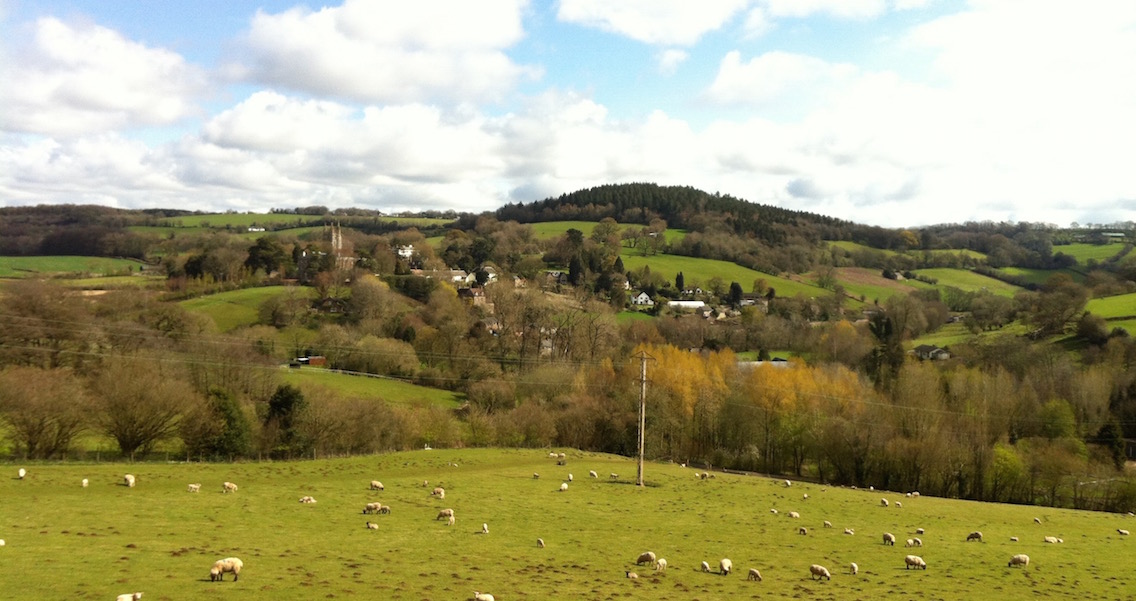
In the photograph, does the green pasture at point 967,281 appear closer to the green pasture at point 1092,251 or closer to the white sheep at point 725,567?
the green pasture at point 1092,251

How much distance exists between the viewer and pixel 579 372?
81.6 metres

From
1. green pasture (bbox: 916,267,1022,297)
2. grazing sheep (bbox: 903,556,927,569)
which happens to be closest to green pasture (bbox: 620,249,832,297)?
green pasture (bbox: 916,267,1022,297)

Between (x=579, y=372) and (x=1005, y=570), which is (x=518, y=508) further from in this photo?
(x=579, y=372)

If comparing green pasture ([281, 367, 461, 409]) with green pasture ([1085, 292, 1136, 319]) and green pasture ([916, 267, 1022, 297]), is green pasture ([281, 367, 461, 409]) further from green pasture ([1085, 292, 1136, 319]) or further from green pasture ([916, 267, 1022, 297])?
green pasture ([916, 267, 1022, 297])

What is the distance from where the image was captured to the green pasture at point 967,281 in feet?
517

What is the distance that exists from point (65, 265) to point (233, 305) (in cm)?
5160

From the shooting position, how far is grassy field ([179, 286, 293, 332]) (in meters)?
97.8

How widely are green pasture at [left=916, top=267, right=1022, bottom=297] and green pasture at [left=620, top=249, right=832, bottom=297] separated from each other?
3492 cm

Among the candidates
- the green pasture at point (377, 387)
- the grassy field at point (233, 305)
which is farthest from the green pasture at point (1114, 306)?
the grassy field at point (233, 305)

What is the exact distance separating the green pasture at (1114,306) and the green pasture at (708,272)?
4729 cm

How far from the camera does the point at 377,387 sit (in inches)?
3184

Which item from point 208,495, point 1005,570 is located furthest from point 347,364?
point 1005,570

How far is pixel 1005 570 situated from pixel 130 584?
1151 inches

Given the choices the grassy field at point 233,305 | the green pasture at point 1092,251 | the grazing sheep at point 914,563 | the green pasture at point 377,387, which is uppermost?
the green pasture at point 1092,251
